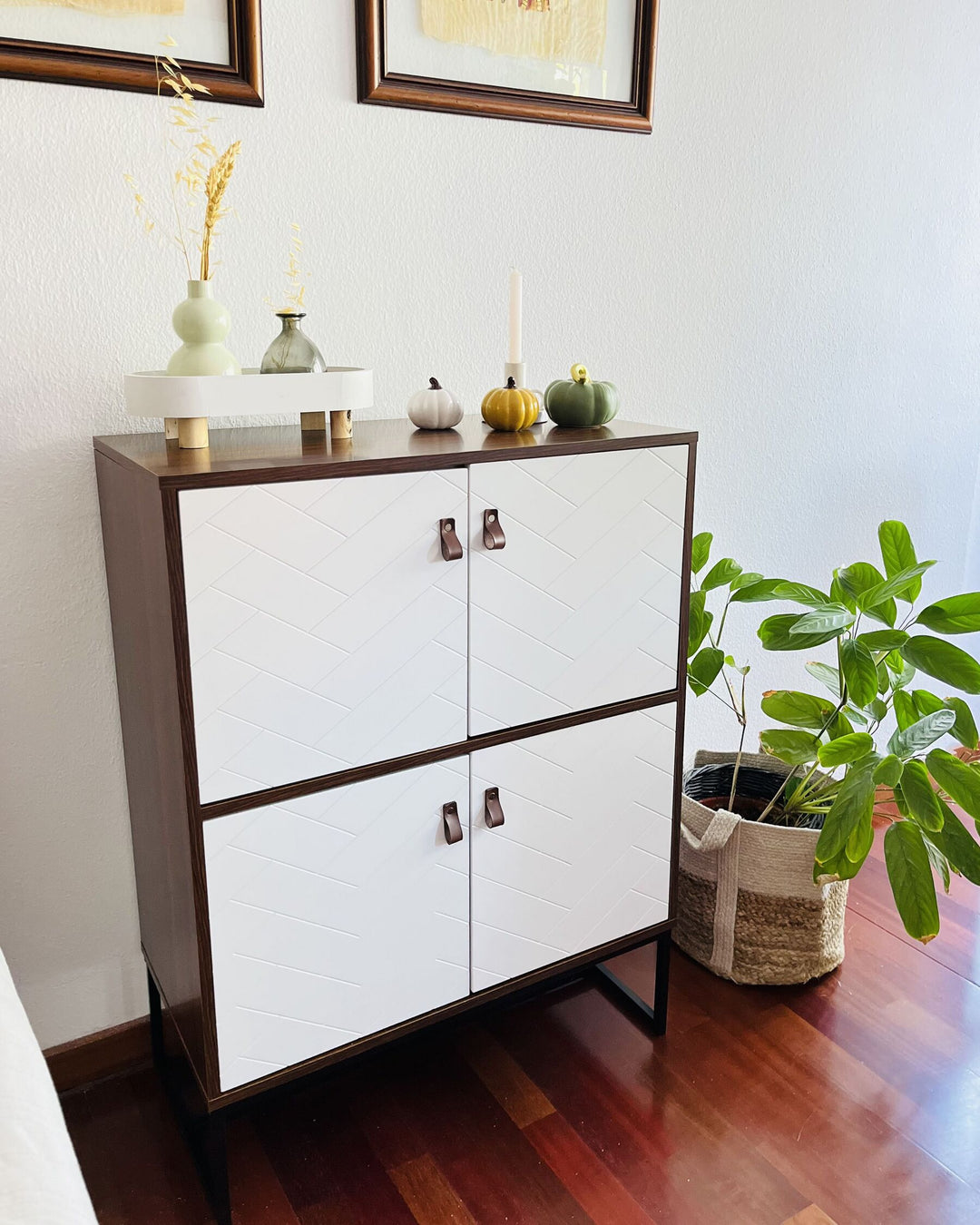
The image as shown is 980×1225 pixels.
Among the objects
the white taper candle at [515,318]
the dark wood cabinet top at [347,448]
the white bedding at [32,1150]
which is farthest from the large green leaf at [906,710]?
the white bedding at [32,1150]

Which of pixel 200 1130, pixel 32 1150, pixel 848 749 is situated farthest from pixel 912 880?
pixel 32 1150

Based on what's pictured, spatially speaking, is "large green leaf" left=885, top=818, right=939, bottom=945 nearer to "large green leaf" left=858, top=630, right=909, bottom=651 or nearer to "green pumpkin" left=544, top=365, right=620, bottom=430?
"large green leaf" left=858, top=630, right=909, bottom=651

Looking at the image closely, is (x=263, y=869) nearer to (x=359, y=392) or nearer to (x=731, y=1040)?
(x=359, y=392)

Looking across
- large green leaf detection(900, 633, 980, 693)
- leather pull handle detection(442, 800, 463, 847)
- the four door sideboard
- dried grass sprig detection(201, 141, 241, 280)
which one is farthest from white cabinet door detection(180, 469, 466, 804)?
large green leaf detection(900, 633, 980, 693)

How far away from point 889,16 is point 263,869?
2.02 meters

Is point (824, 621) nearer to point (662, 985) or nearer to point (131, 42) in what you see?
point (662, 985)

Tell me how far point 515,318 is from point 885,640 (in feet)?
2.60

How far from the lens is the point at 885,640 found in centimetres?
171

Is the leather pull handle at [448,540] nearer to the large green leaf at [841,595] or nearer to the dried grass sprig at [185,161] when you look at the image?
the dried grass sprig at [185,161]

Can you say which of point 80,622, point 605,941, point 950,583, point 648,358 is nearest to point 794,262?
point 648,358

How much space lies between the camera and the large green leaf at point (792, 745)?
5.87ft

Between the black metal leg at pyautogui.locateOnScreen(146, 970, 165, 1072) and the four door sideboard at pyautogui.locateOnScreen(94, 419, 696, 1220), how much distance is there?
0.06 ft

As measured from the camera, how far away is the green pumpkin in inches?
60.1

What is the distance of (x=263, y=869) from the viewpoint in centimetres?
129
